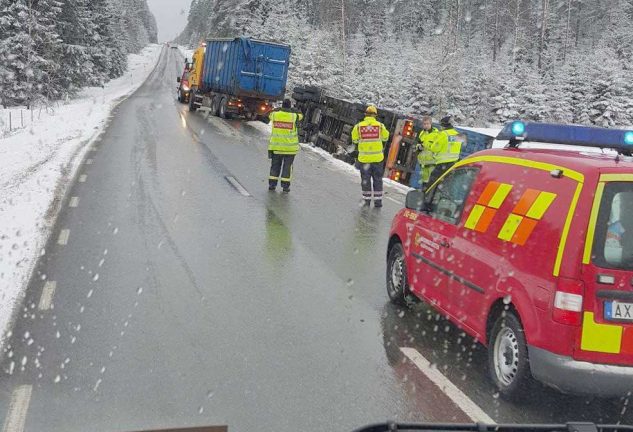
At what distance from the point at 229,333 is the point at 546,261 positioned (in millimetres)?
2875

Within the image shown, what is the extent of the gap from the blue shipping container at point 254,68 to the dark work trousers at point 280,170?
15789mm

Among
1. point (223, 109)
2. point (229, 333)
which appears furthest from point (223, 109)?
point (229, 333)

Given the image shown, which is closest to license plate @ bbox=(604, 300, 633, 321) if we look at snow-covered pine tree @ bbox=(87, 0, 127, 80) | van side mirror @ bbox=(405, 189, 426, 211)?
van side mirror @ bbox=(405, 189, 426, 211)

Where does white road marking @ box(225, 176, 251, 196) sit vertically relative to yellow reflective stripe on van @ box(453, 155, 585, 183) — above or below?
below

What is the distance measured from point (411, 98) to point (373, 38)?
4709 centimetres

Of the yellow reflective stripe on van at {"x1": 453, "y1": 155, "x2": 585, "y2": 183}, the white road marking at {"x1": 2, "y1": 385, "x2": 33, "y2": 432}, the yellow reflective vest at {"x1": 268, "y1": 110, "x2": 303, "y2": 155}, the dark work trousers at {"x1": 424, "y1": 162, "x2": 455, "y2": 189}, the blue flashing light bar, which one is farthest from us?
the yellow reflective vest at {"x1": 268, "y1": 110, "x2": 303, "y2": 155}

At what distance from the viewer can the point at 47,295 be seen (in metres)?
6.87

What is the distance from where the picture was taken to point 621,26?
259 ft

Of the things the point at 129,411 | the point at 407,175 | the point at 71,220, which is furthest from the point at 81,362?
the point at 407,175

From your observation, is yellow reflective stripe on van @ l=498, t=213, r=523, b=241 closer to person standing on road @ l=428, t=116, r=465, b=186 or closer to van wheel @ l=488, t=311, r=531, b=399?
van wheel @ l=488, t=311, r=531, b=399

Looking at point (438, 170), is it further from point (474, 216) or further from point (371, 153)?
point (474, 216)

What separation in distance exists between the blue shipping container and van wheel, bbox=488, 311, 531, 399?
25.4 m

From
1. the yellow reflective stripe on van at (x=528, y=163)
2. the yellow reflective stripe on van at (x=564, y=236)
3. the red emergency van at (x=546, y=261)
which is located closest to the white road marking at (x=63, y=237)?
the red emergency van at (x=546, y=261)

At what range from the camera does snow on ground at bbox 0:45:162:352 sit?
755cm
